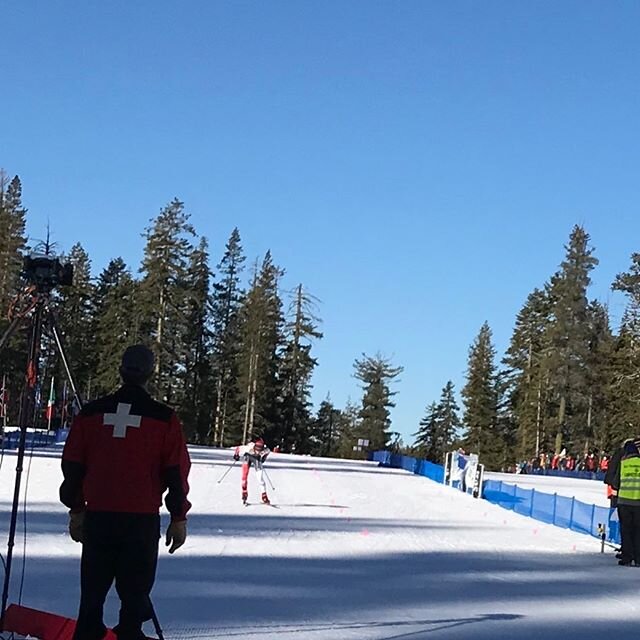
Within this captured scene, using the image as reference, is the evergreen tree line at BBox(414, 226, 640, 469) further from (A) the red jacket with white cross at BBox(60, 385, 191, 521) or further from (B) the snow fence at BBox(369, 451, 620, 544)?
(A) the red jacket with white cross at BBox(60, 385, 191, 521)

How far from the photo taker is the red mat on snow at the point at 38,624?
614 cm

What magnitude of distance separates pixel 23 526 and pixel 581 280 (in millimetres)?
Result: 74513

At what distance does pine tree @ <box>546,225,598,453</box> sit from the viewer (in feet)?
273

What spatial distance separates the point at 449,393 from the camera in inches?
4823

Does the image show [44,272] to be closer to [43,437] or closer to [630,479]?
[630,479]

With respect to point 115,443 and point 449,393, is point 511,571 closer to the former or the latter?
point 115,443

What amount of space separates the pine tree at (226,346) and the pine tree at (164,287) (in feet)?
40.0

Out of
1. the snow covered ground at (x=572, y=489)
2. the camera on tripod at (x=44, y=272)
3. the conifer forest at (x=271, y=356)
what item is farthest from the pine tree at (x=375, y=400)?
the camera on tripod at (x=44, y=272)

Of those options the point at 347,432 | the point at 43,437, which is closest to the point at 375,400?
the point at 347,432

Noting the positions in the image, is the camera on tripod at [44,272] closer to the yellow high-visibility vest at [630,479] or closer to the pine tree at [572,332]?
the yellow high-visibility vest at [630,479]

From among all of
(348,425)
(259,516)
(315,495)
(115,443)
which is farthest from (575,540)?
(348,425)

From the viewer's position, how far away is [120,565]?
17.9 ft

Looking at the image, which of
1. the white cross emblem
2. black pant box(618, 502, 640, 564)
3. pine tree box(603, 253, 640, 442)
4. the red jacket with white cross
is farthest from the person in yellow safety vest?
pine tree box(603, 253, 640, 442)

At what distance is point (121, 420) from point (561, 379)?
264ft
